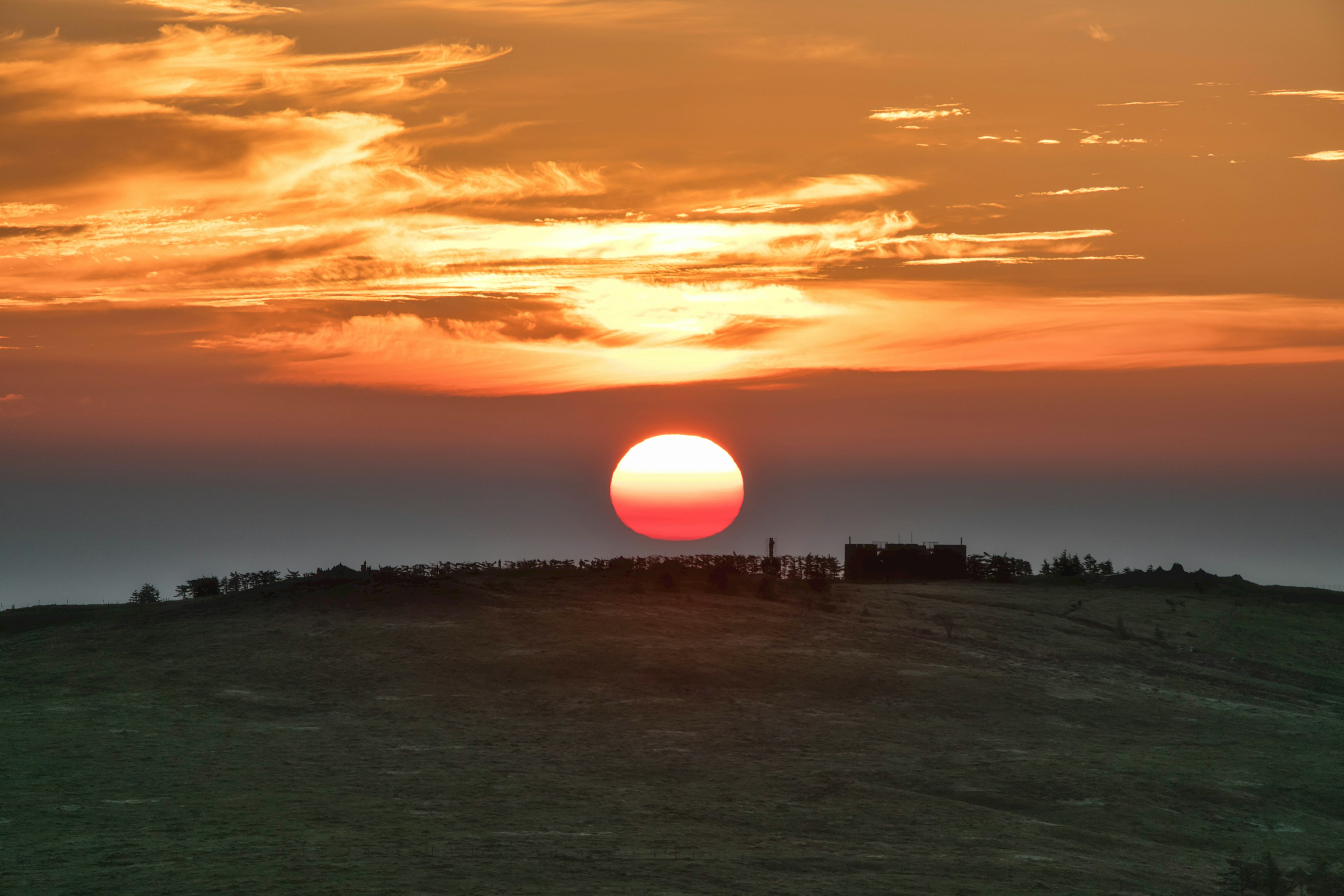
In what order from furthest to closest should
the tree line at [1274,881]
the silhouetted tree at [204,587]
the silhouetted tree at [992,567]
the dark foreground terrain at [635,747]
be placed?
1. the silhouetted tree at [992,567]
2. the silhouetted tree at [204,587]
3. the tree line at [1274,881]
4. the dark foreground terrain at [635,747]

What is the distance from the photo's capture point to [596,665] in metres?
29.7

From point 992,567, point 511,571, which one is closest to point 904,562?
point 992,567

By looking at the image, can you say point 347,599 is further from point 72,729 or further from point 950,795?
point 950,795

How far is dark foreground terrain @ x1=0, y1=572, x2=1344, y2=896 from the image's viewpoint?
15.6 m

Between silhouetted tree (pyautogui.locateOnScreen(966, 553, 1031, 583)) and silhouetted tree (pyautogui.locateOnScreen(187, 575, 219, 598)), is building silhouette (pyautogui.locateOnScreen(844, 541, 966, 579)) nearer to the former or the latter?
silhouetted tree (pyautogui.locateOnScreen(966, 553, 1031, 583))

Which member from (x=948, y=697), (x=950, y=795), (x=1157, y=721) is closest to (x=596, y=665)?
(x=948, y=697)

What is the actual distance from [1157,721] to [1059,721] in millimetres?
2929

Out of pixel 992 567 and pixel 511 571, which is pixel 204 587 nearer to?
pixel 511 571

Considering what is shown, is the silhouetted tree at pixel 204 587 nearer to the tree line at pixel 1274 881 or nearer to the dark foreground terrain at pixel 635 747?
the dark foreground terrain at pixel 635 747

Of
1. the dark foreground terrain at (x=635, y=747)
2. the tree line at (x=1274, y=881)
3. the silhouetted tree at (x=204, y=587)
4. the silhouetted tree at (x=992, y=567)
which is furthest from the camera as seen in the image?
the silhouetted tree at (x=992, y=567)

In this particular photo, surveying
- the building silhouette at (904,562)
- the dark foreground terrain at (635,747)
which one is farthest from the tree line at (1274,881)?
the building silhouette at (904,562)

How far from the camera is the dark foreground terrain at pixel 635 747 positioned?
15.6 metres

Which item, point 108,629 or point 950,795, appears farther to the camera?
point 108,629

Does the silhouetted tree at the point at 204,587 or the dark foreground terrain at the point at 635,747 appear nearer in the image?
the dark foreground terrain at the point at 635,747
